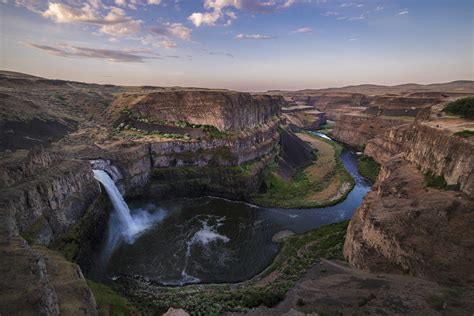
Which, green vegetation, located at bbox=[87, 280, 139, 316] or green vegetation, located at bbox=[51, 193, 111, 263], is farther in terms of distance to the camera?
green vegetation, located at bbox=[51, 193, 111, 263]

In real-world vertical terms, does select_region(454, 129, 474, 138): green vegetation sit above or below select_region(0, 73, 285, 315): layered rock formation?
above

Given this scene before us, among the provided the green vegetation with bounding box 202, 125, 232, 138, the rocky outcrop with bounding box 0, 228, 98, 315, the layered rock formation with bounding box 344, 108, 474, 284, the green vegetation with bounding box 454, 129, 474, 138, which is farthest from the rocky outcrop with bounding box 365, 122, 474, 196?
the green vegetation with bounding box 202, 125, 232, 138

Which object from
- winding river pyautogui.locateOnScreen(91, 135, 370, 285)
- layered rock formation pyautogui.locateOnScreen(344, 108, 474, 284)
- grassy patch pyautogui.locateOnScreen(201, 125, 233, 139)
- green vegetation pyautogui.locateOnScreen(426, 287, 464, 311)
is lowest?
winding river pyautogui.locateOnScreen(91, 135, 370, 285)

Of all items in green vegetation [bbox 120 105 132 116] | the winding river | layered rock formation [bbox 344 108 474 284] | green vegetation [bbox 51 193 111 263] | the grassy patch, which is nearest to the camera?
layered rock formation [bbox 344 108 474 284]

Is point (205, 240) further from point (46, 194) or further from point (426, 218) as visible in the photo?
point (426, 218)

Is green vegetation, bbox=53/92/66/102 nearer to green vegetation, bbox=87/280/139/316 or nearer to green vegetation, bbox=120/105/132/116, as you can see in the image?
green vegetation, bbox=120/105/132/116

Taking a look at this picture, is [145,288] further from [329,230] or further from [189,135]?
[189,135]
